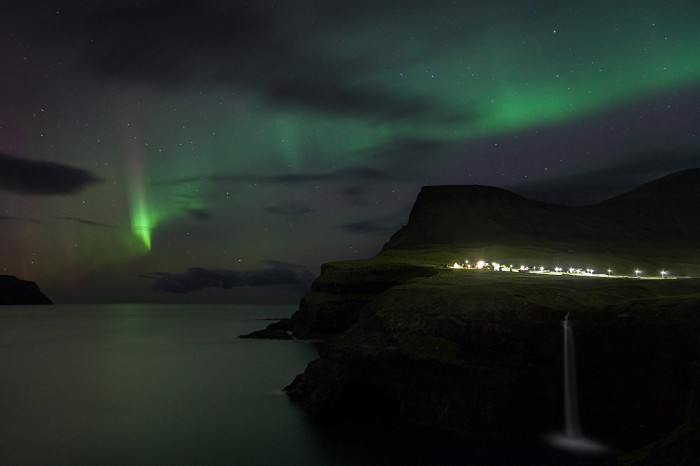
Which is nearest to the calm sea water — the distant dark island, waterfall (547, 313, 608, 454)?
waterfall (547, 313, 608, 454)

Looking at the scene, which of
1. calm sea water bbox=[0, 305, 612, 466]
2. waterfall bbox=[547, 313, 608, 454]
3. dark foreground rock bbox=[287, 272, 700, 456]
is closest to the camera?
calm sea water bbox=[0, 305, 612, 466]

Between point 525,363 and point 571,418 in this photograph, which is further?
point 525,363

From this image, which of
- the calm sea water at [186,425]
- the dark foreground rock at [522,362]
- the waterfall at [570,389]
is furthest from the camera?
the waterfall at [570,389]

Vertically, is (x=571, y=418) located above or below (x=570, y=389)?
below

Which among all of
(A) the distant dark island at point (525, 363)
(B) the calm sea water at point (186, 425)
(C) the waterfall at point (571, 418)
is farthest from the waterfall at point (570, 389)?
(B) the calm sea water at point (186, 425)

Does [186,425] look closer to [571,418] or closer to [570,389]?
[571,418]

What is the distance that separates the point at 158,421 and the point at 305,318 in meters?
60.5

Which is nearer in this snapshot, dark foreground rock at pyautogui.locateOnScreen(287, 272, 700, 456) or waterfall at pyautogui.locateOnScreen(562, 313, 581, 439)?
dark foreground rock at pyautogui.locateOnScreen(287, 272, 700, 456)

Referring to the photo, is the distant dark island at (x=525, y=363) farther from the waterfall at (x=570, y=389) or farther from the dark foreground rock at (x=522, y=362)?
the waterfall at (x=570, y=389)

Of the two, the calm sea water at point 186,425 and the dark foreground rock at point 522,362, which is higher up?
the dark foreground rock at point 522,362

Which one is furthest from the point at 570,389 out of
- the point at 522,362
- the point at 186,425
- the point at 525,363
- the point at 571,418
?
the point at 186,425

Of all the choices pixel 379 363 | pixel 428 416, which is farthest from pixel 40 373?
pixel 428 416

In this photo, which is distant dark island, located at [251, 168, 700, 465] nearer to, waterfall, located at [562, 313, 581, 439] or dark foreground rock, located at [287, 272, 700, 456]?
dark foreground rock, located at [287, 272, 700, 456]

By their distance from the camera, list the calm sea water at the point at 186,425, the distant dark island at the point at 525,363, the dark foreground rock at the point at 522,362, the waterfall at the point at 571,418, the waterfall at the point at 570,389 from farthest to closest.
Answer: the waterfall at the point at 570,389 < the dark foreground rock at the point at 522,362 < the waterfall at the point at 571,418 < the distant dark island at the point at 525,363 < the calm sea water at the point at 186,425
